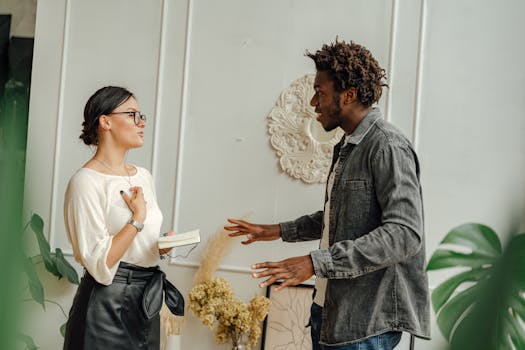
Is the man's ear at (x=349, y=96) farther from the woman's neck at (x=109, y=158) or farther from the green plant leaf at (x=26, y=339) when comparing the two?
the green plant leaf at (x=26, y=339)

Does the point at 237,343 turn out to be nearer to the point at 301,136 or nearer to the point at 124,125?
the point at 301,136

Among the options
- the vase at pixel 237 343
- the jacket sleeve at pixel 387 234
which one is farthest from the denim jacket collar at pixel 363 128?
the vase at pixel 237 343

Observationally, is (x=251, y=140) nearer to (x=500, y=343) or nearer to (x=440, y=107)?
(x=440, y=107)

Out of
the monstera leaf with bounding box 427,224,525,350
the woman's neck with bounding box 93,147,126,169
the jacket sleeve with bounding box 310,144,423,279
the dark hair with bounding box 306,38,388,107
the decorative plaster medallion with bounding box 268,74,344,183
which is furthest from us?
the decorative plaster medallion with bounding box 268,74,344,183

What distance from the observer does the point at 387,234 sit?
1708 mm

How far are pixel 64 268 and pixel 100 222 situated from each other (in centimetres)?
182

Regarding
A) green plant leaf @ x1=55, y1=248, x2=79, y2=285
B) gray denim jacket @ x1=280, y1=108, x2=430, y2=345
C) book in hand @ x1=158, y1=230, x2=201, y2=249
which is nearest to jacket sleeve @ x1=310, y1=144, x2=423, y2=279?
gray denim jacket @ x1=280, y1=108, x2=430, y2=345

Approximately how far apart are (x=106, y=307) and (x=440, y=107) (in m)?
2.17

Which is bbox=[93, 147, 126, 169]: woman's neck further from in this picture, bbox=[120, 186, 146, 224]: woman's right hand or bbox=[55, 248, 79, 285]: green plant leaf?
bbox=[55, 248, 79, 285]: green plant leaf

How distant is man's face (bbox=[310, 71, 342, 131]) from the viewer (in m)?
2.00

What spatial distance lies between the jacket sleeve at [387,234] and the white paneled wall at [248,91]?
69.5 inches

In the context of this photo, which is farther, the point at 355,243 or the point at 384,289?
the point at 384,289

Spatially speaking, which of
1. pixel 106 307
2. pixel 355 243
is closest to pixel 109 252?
pixel 106 307

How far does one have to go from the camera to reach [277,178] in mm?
3844
